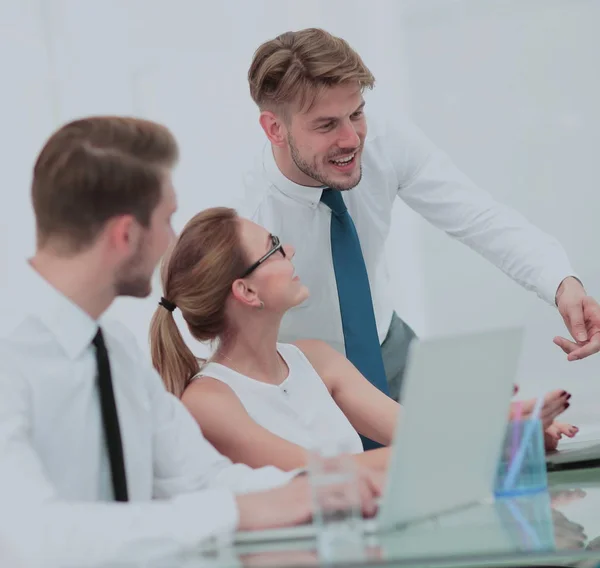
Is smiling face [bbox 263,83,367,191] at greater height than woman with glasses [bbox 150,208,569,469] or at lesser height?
greater

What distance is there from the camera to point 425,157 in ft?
9.25

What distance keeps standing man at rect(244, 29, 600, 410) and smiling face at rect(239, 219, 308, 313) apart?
38 cm

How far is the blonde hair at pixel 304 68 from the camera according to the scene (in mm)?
2502

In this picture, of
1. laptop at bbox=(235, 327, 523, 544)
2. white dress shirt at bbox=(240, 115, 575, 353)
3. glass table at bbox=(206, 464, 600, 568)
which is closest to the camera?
glass table at bbox=(206, 464, 600, 568)

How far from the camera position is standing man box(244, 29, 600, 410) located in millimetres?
2508

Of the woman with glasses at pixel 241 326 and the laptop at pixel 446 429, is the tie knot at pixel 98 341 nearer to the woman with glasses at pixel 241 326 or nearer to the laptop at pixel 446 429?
the laptop at pixel 446 429

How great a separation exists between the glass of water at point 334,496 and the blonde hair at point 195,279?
841 mm

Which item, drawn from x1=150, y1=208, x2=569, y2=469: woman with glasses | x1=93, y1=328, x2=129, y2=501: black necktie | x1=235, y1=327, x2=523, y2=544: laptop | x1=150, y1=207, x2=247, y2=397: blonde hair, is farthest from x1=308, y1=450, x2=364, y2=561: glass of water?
x1=150, y1=207, x2=247, y2=397: blonde hair

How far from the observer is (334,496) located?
132 centimetres

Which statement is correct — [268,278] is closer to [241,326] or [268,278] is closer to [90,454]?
[241,326]

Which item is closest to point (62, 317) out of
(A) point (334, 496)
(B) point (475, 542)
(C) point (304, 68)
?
(A) point (334, 496)

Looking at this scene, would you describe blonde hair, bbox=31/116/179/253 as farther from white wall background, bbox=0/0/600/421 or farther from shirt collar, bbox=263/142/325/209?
white wall background, bbox=0/0/600/421

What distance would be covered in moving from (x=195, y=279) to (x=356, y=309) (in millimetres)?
503

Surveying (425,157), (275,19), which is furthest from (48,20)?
(425,157)
